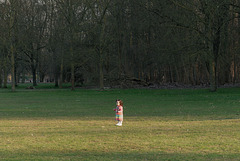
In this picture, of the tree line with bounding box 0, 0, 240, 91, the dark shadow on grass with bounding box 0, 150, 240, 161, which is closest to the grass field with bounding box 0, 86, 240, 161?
the dark shadow on grass with bounding box 0, 150, 240, 161

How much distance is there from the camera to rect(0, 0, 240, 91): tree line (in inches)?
1609

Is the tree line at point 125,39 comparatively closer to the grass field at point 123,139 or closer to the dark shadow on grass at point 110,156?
the grass field at point 123,139

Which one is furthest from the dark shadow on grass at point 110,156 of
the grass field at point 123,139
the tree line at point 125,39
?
the tree line at point 125,39

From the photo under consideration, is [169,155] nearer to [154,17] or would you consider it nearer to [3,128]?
[3,128]

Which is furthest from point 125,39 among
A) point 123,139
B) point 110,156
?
point 110,156

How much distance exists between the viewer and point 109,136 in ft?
41.3

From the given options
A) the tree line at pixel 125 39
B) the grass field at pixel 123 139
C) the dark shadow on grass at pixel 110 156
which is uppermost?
the tree line at pixel 125 39

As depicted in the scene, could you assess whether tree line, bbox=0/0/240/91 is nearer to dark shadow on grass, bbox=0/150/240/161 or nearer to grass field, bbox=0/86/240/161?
grass field, bbox=0/86/240/161

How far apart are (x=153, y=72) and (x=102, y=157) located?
59493mm

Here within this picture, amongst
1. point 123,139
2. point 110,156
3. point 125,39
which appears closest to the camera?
point 110,156

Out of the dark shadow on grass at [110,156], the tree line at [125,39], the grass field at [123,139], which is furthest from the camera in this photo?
the tree line at [125,39]

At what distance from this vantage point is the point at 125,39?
→ 200 ft

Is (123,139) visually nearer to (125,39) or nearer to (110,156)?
(110,156)

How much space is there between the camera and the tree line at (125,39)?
40.9 metres
